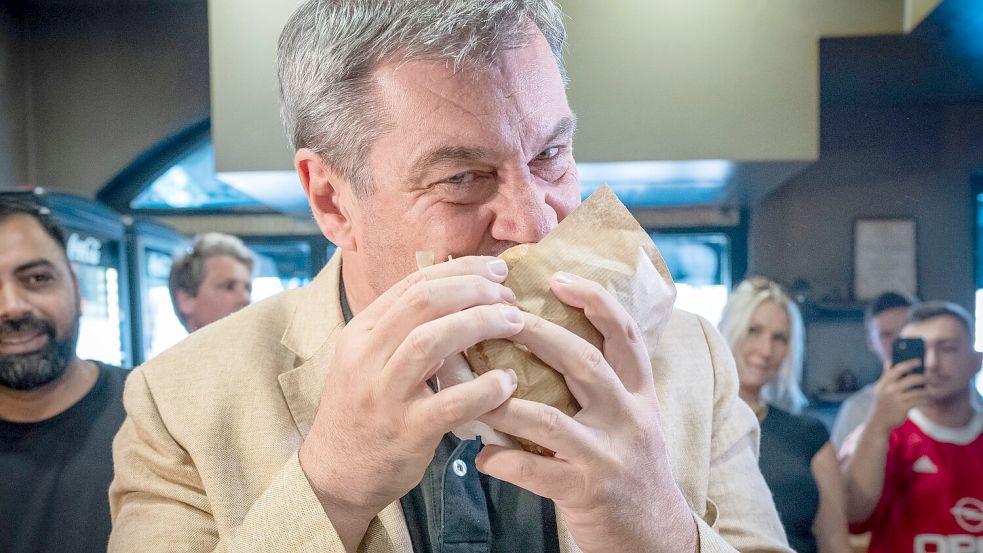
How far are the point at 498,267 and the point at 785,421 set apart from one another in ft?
3.90

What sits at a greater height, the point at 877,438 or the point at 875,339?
the point at 875,339

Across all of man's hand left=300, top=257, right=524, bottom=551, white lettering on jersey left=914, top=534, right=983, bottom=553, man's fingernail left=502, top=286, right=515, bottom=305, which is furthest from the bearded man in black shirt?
white lettering on jersey left=914, top=534, right=983, bottom=553

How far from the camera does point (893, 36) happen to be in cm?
156

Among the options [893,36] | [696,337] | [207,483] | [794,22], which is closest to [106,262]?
[207,483]

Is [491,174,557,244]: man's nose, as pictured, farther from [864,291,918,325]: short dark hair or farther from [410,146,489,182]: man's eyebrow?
[864,291,918,325]: short dark hair

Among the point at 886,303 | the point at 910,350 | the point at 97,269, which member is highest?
the point at 97,269

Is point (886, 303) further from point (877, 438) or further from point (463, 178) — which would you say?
point (463, 178)

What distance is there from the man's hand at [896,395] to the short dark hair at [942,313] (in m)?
0.10

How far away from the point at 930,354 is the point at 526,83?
1.30 meters

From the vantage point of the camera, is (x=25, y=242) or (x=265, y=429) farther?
(x=25, y=242)

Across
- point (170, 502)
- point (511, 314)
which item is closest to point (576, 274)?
point (511, 314)

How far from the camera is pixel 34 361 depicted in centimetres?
133

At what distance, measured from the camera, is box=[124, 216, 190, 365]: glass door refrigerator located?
1.47 metres

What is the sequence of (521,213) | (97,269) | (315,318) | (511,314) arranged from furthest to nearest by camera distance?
(97,269)
(315,318)
(521,213)
(511,314)
